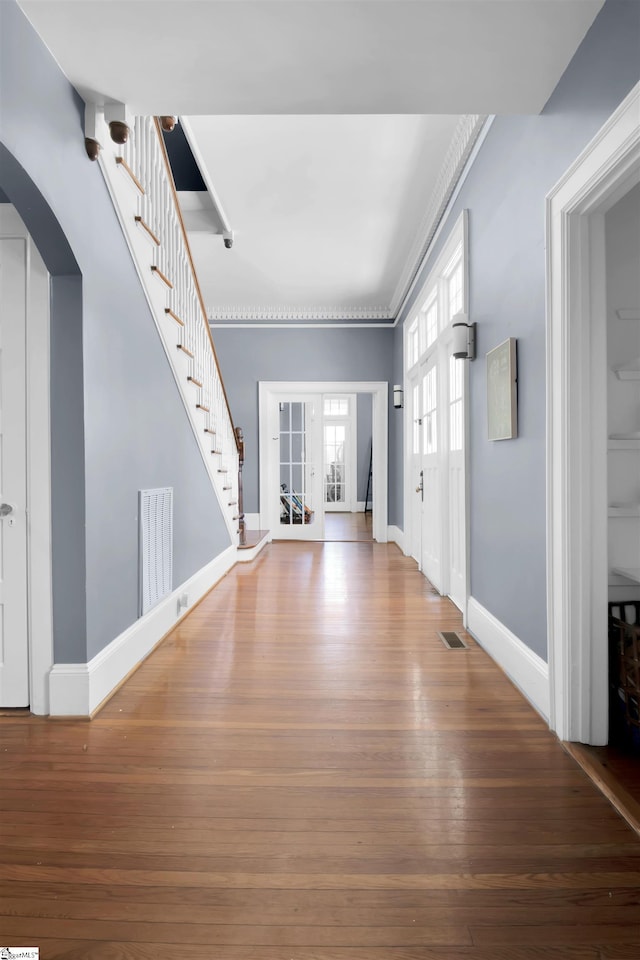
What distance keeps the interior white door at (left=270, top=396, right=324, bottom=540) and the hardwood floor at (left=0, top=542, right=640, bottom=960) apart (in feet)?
14.9

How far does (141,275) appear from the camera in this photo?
263 centimetres

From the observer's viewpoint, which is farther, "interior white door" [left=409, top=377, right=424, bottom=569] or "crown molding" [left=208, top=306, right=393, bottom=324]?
Result: "crown molding" [left=208, top=306, right=393, bottom=324]

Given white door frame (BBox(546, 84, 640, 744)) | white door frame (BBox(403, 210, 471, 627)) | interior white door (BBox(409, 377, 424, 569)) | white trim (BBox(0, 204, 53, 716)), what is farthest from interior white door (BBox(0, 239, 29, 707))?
interior white door (BBox(409, 377, 424, 569))

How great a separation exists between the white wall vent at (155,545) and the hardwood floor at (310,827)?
488 millimetres

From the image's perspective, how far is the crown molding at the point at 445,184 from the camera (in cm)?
296

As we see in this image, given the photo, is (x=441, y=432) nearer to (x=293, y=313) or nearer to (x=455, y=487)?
(x=455, y=487)

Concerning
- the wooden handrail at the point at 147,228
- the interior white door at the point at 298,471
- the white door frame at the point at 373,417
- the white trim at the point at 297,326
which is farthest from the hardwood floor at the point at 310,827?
the white trim at the point at 297,326

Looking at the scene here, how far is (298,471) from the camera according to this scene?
711cm

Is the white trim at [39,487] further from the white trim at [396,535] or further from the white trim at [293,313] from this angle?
the white trim at [293,313]

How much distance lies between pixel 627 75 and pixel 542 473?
1299 millimetres

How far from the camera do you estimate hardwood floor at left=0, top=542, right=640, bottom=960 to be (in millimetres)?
1114

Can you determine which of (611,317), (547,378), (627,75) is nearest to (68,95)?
(627,75)

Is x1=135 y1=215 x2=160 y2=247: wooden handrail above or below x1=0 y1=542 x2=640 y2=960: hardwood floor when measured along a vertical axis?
above

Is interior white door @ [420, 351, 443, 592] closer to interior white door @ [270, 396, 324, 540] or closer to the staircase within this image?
the staircase
